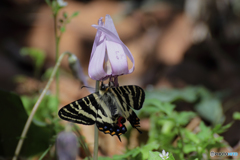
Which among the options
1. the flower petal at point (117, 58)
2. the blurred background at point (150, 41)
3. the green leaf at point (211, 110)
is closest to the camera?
the flower petal at point (117, 58)

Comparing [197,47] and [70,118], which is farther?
[197,47]

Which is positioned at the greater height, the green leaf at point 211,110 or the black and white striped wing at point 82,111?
the black and white striped wing at point 82,111

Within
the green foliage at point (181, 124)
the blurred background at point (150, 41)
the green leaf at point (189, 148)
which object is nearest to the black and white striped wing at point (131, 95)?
the green foliage at point (181, 124)

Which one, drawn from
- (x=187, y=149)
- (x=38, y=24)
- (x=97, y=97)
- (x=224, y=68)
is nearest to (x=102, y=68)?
(x=97, y=97)

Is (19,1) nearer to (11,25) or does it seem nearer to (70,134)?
(11,25)

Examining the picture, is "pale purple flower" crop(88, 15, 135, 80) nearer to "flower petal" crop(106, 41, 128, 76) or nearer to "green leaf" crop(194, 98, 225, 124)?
"flower petal" crop(106, 41, 128, 76)

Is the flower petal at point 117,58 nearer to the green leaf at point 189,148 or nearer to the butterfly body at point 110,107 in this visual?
the butterfly body at point 110,107

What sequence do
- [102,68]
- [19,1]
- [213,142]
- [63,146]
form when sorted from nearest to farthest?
[102,68] → [63,146] → [213,142] → [19,1]

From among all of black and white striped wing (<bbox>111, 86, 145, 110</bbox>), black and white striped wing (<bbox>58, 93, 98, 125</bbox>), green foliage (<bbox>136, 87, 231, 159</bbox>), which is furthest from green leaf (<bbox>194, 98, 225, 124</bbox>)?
black and white striped wing (<bbox>58, 93, 98, 125</bbox>)
